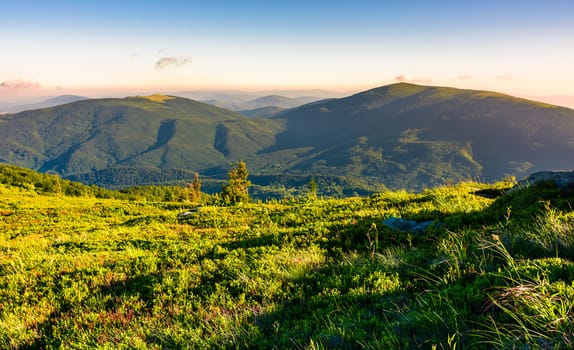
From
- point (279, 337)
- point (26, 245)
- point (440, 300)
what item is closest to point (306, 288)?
point (279, 337)

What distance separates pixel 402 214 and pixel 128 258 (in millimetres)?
9791

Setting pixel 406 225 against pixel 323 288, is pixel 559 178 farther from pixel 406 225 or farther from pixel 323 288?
pixel 323 288

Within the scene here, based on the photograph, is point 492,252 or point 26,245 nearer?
point 492,252

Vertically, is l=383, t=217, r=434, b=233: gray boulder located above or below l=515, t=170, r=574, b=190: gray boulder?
below

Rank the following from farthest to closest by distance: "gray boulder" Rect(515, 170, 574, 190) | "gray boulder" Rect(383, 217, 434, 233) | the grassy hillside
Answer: "gray boulder" Rect(515, 170, 574, 190)
"gray boulder" Rect(383, 217, 434, 233)
the grassy hillside

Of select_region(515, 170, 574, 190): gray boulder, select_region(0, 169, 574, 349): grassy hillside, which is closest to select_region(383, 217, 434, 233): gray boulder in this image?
select_region(0, 169, 574, 349): grassy hillside

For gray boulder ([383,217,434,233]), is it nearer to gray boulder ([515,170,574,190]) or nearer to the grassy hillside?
the grassy hillside

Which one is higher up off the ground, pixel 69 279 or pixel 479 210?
pixel 479 210

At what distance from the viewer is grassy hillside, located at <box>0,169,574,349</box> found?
15.3 ft

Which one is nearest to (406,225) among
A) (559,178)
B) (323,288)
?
(323,288)

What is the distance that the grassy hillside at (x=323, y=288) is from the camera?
466 centimetres

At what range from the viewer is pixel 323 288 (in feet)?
21.6

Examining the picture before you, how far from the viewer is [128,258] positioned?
10.4 meters

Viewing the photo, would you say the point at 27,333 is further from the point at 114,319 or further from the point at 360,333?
the point at 360,333
